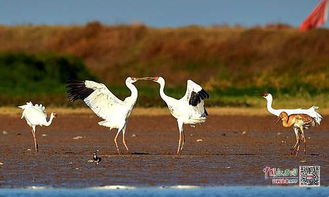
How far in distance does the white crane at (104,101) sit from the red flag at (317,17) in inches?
299

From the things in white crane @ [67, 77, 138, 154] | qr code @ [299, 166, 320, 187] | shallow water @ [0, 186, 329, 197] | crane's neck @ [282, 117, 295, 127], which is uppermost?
white crane @ [67, 77, 138, 154]

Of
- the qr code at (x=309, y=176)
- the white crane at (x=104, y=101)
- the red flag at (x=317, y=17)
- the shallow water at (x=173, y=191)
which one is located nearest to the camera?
the red flag at (x=317, y=17)

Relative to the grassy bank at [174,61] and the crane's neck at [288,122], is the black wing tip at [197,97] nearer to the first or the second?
the crane's neck at [288,122]

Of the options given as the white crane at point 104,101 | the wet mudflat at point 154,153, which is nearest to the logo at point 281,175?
the wet mudflat at point 154,153

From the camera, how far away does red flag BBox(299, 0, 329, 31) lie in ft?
24.9

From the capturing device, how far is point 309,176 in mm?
12469

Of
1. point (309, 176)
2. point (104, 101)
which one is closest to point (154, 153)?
point (104, 101)

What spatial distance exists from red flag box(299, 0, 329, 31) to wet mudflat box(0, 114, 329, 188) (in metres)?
4.43

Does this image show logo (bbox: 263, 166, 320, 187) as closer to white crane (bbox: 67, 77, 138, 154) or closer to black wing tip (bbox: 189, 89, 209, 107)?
black wing tip (bbox: 189, 89, 209, 107)

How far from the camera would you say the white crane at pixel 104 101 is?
49.6 feet

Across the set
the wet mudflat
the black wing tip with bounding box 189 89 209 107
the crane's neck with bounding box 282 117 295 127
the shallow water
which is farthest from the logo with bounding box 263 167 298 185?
the black wing tip with bounding box 189 89 209 107

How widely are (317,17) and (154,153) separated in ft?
25.6

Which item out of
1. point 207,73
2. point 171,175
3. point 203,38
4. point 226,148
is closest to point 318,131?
point 226,148

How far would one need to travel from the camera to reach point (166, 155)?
1488cm
